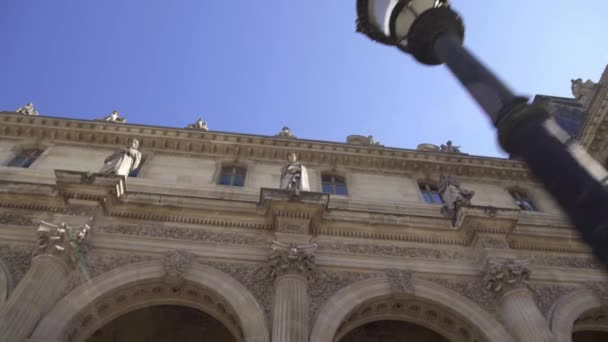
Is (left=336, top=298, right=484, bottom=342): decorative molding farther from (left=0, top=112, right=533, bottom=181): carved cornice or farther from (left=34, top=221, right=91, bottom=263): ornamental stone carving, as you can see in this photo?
(left=0, top=112, right=533, bottom=181): carved cornice

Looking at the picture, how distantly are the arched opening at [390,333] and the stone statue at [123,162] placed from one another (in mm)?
8383

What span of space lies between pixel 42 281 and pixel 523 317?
11.1m

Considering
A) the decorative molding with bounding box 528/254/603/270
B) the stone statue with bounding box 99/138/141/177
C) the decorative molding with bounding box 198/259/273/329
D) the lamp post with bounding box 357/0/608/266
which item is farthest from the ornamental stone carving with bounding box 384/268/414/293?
Answer: the stone statue with bounding box 99/138/141/177

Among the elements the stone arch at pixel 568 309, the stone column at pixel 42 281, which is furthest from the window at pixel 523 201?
the stone column at pixel 42 281

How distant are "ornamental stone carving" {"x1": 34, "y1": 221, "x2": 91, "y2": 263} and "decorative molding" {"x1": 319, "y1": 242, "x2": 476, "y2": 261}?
6.15 metres

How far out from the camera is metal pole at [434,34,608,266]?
3299 mm

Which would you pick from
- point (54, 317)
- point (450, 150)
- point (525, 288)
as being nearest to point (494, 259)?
point (525, 288)

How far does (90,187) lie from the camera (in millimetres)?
12836

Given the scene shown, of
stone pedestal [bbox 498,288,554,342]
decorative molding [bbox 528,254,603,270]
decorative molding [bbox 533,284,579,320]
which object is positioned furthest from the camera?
decorative molding [bbox 528,254,603,270]

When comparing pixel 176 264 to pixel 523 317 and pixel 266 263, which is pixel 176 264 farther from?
pixel 523 317

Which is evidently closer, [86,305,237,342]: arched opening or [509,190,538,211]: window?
[86,305,237,342]: arched opening

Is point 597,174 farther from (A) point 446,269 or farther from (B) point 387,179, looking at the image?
(B) point 387,179

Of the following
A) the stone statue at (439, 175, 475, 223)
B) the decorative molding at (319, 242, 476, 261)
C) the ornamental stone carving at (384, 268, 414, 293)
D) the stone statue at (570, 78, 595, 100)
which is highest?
the stone statue at (570, 78, 595, 100)

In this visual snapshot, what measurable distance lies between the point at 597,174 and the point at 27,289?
10752mm
